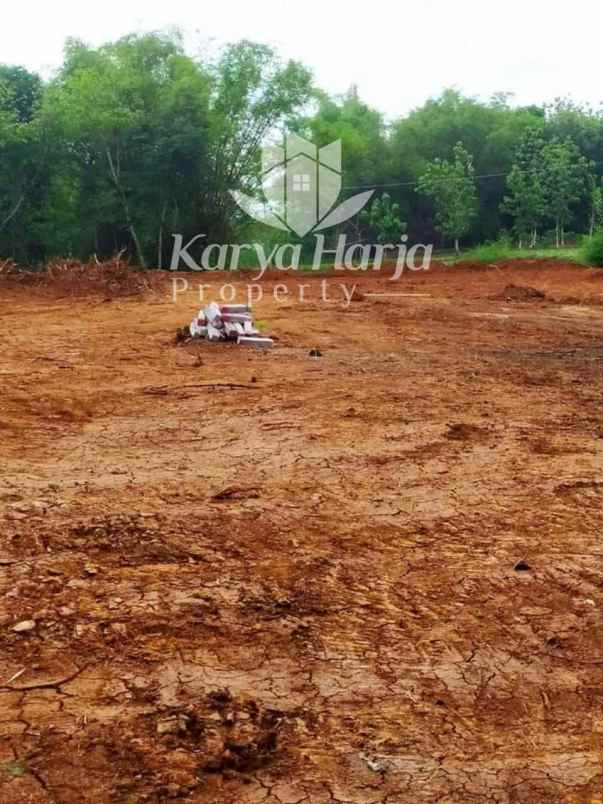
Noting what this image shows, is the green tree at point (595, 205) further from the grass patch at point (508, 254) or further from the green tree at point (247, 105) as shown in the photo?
the green tree at point (247, 105)

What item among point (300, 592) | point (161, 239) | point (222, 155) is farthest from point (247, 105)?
point (300, 592)

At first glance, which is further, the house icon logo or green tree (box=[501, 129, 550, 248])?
green tree (box=[501, 129, 550, 248])

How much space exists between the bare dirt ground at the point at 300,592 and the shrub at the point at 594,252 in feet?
50.0

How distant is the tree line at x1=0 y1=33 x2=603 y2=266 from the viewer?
64.9ft

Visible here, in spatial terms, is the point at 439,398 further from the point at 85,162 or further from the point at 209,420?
the point at 85,162

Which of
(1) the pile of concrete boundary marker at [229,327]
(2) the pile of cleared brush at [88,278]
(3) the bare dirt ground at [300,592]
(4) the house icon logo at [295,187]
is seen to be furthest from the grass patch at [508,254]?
(3) the bare dirt ground at [300,592]

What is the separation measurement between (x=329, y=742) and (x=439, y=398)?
451cm

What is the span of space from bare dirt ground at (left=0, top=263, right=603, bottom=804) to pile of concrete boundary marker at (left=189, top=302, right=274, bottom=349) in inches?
85.5

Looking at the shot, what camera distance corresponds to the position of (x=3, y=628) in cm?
272

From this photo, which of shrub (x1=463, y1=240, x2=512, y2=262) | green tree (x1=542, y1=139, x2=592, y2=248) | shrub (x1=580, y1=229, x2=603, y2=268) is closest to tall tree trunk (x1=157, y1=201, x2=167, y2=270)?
shrub (x1=463, y1=240, x2=512, y2=262)

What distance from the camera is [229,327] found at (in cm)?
914

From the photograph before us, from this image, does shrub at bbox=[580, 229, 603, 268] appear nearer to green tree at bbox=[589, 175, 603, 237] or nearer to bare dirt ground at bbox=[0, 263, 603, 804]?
green tree at bbox=[589, 175, 603, 237]

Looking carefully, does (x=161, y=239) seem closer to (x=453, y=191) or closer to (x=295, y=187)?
(x=295, y=187)

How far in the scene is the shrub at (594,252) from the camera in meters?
20.8
